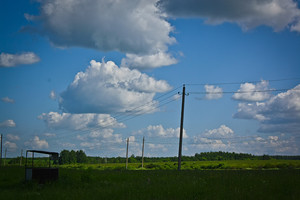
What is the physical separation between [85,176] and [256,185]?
1286cm

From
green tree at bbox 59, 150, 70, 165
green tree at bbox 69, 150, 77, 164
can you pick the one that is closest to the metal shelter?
green tree at bbox 59, 150, 70, 165

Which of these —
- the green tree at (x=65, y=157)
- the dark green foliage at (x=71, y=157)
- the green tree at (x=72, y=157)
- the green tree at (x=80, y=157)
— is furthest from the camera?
the green tree at (x=80, y=157)

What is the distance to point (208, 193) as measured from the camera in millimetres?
15859

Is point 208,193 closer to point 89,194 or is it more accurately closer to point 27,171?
point 89,194

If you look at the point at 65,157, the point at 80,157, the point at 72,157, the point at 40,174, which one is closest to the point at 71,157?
the point at 72,157

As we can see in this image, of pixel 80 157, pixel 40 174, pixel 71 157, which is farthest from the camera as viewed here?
pixel 80 157

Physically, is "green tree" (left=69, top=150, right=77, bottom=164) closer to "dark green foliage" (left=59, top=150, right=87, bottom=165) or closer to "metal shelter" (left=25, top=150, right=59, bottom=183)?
"dark green foliage" (left=59, top=150, right=87, bottom=165)

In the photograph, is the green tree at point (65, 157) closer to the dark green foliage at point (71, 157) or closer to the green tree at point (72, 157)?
the dark green foliage at point (71, 157)

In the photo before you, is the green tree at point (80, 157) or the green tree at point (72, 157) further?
the green tree at point (80, 157)

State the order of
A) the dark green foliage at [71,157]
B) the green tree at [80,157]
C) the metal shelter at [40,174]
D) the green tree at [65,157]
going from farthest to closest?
the green tree at [80,157] → the dark green foliage at [71,157] → the green tree at [65,157] → the metal shelter at [40,174]

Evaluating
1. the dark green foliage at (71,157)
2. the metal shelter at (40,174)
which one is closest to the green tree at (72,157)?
the dark green foliage at (71,157)

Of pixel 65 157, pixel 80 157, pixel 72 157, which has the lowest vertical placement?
pixel 80 157

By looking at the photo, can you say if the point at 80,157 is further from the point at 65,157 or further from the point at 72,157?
the point at 65,157

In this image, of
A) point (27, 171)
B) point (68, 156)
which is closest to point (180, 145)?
point (27, 171)
